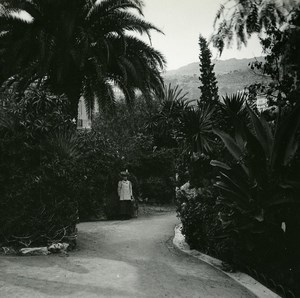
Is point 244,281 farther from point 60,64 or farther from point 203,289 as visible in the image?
point 60,64

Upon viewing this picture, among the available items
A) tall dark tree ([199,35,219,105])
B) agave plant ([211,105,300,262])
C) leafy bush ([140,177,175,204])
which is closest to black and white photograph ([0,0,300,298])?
agave plant ([211,105,300,262])

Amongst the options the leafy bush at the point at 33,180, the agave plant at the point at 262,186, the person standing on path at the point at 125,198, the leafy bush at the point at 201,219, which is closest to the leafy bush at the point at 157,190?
the person standing on path at the point at 125,198

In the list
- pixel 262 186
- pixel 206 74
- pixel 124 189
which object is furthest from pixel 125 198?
pixel 206 74

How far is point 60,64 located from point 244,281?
8559mm

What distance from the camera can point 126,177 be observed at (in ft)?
44.7

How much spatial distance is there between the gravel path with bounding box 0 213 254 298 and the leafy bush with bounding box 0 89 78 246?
794 millimetres

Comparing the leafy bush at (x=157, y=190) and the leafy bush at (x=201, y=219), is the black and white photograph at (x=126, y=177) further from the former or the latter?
the leafy bush at (x=157, y=190)

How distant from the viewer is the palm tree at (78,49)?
1191 centimetres

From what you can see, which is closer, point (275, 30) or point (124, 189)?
point (275, 30)

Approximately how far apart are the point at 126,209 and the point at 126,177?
107 cm

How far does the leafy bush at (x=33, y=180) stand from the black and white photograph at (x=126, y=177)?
2cm

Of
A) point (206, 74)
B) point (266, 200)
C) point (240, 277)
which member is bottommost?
point (240, 277)

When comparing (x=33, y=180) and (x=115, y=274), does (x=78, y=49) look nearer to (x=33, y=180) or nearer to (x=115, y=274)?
(x=33, y=180)

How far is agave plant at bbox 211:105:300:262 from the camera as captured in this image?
229 inches
